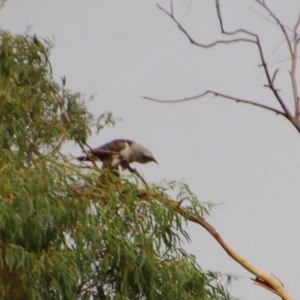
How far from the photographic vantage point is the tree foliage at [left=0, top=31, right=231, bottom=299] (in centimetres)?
719

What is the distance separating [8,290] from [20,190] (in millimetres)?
675

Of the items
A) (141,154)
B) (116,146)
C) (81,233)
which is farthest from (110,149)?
(81,233)

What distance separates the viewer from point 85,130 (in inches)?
380

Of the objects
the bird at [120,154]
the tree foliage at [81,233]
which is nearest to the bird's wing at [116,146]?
the bird at [120,154]

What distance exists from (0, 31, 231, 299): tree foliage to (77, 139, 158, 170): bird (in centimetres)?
54

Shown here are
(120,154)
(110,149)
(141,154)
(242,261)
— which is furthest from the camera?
(141,154)

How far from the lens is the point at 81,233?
24.4 feet

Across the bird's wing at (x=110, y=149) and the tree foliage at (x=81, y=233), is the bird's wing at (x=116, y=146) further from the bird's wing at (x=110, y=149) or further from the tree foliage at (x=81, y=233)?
→ the tree foliage at (x=81, y=233)

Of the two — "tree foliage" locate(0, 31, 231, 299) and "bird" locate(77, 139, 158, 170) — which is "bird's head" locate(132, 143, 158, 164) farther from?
"tree foliage" locate(0, 31, 231, 299)

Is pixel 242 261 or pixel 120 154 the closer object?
pixel 242 261

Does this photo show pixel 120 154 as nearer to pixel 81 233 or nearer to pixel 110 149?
pixel 110 149

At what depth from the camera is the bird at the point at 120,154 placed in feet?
29.8

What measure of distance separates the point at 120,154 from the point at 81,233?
2.02 meters

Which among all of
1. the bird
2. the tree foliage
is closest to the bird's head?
the bird
